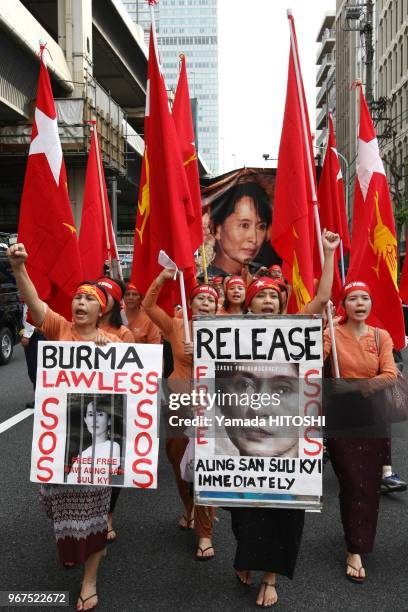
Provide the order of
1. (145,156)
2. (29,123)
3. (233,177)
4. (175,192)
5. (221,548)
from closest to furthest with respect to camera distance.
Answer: (221,548) → (175,192) → (145,156) → (233,177) → (29,123)

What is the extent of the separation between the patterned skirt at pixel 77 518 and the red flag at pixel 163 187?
1640 mm

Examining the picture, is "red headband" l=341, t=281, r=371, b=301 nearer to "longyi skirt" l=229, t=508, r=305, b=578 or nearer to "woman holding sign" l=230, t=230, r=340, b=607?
"woman holding sign" l=230, t=230, r=340, b=607

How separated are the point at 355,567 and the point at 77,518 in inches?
64.7

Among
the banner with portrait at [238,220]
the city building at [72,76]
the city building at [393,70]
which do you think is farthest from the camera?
the city building at [393,70]

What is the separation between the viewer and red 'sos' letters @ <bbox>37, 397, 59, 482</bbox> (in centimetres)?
358

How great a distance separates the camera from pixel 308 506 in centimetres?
353

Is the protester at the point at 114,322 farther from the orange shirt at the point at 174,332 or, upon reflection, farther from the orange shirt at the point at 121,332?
the orange shirt at the point at 174,332

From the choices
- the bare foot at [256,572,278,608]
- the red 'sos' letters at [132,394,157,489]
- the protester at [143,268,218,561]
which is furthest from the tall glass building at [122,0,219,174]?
the bare foot at [256,572,278,608]

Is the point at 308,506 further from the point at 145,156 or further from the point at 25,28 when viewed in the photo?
the point at 25,28

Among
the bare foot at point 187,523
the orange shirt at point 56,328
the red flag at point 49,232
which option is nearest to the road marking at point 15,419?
the red flag at point 49,232

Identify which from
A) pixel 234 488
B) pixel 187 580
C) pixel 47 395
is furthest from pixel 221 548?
pixel 47 395

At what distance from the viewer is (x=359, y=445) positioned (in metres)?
3.96

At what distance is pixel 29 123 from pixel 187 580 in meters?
22.3

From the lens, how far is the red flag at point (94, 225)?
7.47 m
